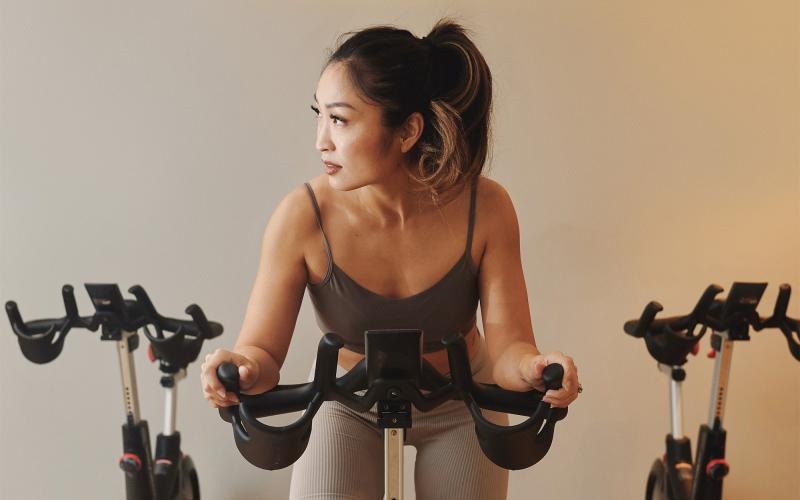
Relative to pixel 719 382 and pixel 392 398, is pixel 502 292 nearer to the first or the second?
pixel 392 398

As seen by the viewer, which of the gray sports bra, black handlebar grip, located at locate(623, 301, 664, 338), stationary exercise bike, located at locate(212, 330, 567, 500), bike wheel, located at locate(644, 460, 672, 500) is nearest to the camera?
stationary exercise bike, located at locate(212, 330, 567, 500)

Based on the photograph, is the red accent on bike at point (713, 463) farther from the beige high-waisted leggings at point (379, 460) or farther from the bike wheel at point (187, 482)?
the bike wheel at point (187, 482)

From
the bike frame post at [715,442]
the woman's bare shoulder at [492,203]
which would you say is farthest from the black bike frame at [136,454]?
the bike frame post at [715,442]

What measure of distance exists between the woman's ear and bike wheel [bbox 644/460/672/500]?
142 centimetres

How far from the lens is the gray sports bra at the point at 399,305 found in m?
1.62

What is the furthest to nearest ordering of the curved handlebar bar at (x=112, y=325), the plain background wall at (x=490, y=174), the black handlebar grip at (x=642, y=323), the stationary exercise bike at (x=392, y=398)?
the plain background wall at (x=490, y=174), the black handlebar grip at (x=642, y=323), the curved handlebar bar at (x=112, y=325), the stationary exercise bike at (x=392, y=398)

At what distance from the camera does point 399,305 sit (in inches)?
63.7

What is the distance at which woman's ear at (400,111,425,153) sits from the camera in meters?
1.57

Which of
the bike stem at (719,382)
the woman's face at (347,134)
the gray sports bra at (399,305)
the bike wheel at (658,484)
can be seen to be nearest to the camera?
the woman's face at (347,134)

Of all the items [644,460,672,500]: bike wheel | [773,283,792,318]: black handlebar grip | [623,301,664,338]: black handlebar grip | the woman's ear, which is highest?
the woman's ear

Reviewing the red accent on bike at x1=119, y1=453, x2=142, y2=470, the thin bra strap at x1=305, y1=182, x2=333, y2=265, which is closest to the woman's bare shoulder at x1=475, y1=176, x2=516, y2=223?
the thin bra strap at x1=305, y1=182, x2=333, y2=265

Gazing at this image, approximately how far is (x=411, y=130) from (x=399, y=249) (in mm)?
248

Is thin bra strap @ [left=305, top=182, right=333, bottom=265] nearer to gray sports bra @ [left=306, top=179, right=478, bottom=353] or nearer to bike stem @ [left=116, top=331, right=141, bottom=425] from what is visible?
gray sports bra @ [left=306, top=179, right=478, bottom=353]

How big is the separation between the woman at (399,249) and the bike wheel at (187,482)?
0.90 metres
